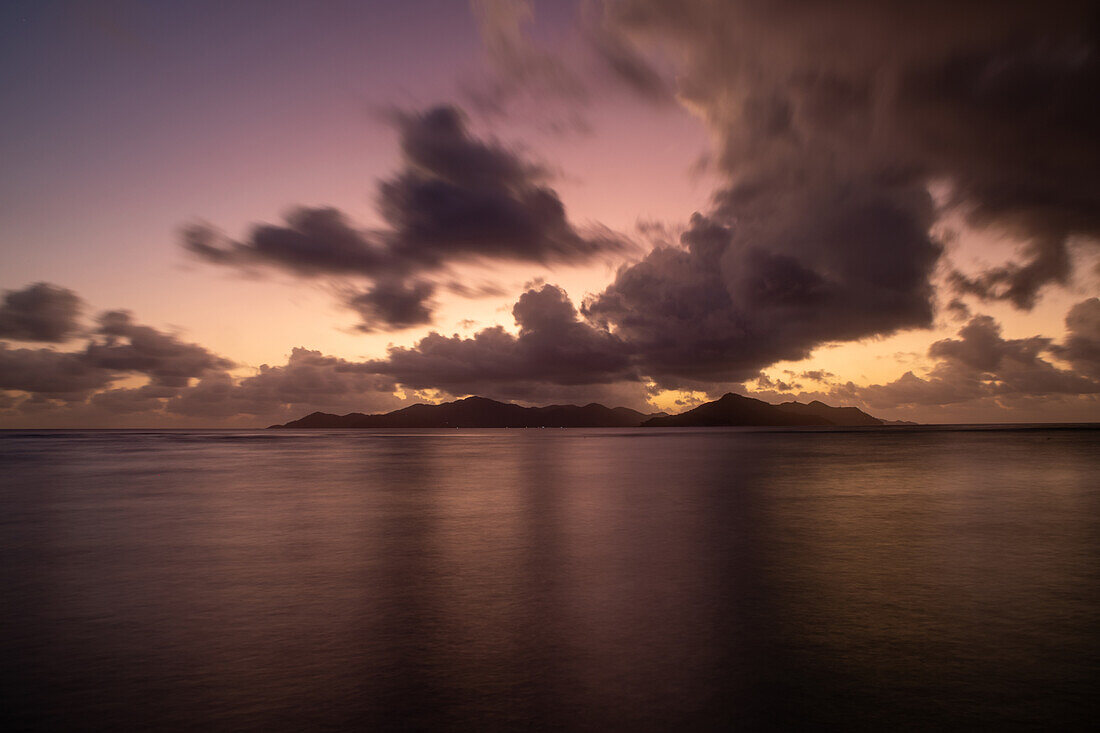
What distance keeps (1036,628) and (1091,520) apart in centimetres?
1522

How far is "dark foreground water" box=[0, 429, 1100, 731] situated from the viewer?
6855mm

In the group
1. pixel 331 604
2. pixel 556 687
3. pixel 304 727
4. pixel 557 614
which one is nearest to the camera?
pixel 304 727

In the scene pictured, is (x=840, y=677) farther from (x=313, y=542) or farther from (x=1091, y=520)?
(x=1091, y=520)

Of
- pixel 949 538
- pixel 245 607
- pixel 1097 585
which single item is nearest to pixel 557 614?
pixel 245 607

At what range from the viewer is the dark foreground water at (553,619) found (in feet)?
22.5

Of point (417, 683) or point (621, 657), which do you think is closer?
point (417, 683)

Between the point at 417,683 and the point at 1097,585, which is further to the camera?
the point at 1097,585

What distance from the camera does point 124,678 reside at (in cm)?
778

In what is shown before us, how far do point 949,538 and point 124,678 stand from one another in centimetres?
1942

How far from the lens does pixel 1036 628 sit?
31.5 feet

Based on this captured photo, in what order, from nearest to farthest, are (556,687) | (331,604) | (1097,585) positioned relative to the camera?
(556,687), (331,604), (1097,585)

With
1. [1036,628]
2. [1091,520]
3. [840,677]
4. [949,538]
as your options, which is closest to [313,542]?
[840,677]

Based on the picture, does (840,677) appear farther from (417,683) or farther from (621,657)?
(417,683)

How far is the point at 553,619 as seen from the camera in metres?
10.0
